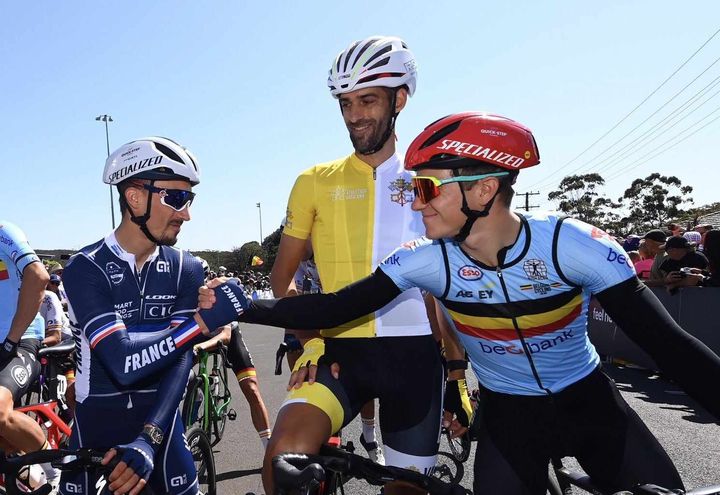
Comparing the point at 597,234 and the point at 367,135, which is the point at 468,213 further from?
the point at 367,135

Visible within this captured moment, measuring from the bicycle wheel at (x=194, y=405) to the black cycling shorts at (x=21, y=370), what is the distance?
1423mm

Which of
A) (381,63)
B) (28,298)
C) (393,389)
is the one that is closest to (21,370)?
(28,298)

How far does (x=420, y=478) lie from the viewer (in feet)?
5.48

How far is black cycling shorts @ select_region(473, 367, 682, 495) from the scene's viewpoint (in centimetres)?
242

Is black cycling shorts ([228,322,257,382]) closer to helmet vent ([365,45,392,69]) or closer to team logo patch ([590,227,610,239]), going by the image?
helmet vent ([365,45,392,69])

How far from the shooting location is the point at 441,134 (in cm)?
261

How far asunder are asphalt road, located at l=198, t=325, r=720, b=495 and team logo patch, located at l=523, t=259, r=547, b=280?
2.67 m

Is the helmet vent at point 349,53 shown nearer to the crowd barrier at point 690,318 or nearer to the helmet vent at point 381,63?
the helmet vent at point 381,63

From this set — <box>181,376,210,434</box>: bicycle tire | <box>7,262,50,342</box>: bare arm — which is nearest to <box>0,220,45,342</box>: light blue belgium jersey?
<box>7,262,50,342</box>: bare arm

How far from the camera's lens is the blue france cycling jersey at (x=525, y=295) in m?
2.52

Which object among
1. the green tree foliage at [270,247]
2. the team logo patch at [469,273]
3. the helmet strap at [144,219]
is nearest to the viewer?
the team logo patch at [469,273]

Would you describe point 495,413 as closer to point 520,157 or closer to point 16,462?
point 520,157

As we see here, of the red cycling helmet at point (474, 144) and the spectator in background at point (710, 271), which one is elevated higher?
the red cycling helmet at point (474, 144)

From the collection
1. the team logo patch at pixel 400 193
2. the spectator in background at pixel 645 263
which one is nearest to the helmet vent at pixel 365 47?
the team logo patch at pixel 400 193
